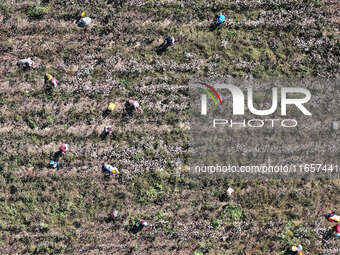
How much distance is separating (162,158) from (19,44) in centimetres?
817

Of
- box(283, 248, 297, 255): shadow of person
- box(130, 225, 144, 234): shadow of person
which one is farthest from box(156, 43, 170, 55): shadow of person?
box(283, 248, 297, 255): shadow of person

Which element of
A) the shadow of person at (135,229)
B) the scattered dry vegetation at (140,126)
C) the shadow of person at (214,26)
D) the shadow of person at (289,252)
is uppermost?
the shadow of person at (214,26)

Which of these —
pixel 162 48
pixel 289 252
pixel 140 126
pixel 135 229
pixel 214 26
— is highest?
pixel 214 26

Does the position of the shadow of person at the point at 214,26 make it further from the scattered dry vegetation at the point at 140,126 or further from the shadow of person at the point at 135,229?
the shadow of person at the point at 135,229

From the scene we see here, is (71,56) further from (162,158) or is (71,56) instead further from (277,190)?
(277,190)

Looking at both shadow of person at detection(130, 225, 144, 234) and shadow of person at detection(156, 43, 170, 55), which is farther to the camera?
shadow of person at detection(156, 43, 170, 55)

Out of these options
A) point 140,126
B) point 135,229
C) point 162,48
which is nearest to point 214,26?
point 162,48

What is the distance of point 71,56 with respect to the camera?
14188 millimetres

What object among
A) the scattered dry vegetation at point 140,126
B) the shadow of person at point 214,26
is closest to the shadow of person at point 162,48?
the scattered dry vegetation at point 140,126

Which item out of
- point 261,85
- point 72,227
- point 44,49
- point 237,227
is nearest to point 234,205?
point 237,227

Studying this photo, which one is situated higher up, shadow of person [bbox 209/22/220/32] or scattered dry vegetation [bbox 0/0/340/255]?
shadow of person [bbox 209/22/220/32]

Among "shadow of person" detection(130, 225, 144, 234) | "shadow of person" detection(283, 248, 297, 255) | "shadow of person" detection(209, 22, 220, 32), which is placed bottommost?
"shadow of person" detection(283, 248, 297, 255)

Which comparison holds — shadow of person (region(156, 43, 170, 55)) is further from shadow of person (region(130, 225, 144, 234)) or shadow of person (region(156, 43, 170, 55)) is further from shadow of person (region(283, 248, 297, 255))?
shadow of person (region(283, 248, 297, 255))

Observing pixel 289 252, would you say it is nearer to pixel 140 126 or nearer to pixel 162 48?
pixel 140 126
